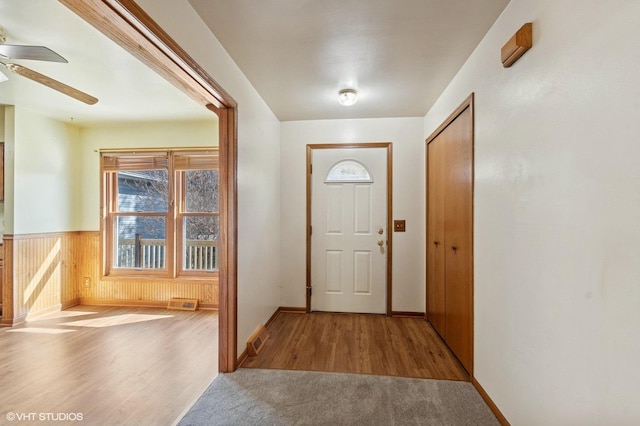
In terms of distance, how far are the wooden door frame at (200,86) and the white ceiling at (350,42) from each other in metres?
0.36

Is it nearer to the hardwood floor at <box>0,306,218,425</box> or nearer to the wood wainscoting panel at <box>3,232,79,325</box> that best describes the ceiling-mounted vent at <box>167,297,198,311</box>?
the hardwood floor at <box>0,306,218,425</box>

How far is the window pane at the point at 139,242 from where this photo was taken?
3828mm

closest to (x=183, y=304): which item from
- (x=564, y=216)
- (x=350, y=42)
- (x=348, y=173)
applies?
(x=348, y=173)

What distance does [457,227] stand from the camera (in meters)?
2.30

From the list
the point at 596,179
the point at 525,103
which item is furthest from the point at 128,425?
the point at 525,103

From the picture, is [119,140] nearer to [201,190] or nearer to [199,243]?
[201,190]

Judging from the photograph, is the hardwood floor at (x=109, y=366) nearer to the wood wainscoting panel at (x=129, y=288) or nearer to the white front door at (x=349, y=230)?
the wood wainscoting panel at (x=129, y=288)

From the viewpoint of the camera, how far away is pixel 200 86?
182cm

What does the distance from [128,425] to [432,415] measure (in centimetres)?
179

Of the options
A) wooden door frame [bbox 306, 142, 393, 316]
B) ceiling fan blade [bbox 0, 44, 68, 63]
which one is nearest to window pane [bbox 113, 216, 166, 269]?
wooden door frame [bbox 306, 142, 393, 316]

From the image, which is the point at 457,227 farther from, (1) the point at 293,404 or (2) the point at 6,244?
(2) the point at 6,244

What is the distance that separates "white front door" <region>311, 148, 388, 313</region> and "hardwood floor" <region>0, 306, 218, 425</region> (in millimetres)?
1450

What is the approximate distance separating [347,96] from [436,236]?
168 centimetres

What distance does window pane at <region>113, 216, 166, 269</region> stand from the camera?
383 centimetres
